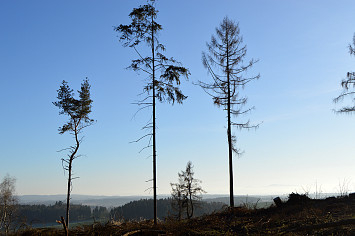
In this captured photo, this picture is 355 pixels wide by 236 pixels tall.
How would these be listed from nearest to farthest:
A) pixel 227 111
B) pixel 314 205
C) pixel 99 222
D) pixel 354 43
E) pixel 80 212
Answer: pixel 99 222, pixel 314 205, pixel 227 111, pixel 354 43, pixel 80 212

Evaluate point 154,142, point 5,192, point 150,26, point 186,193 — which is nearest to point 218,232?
point 154,142

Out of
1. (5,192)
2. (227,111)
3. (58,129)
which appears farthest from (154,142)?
(5,192)

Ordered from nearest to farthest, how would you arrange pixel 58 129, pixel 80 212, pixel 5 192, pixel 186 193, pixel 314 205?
pixel 314 205 < pixel 58 129 < pixel 186 193 < pixel 5 192 < pixel 80 212

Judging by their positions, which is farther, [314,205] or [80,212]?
[80,212]

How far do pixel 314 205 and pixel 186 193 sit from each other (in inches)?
1017

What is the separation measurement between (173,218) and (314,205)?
6.26 meters

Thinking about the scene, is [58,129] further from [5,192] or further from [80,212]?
[80,212]

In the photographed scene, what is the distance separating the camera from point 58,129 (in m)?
25.3

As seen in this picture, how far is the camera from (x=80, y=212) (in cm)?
11662

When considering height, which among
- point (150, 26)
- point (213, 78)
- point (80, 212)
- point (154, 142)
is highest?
point (150, 26)

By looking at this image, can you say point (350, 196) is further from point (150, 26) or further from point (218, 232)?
point (150, 26)

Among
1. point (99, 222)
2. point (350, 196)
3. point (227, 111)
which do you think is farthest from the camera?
point (227, 111)

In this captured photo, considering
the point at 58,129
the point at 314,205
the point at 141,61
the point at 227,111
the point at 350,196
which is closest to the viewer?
the point at 314,205

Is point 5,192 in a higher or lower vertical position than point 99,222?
lower
